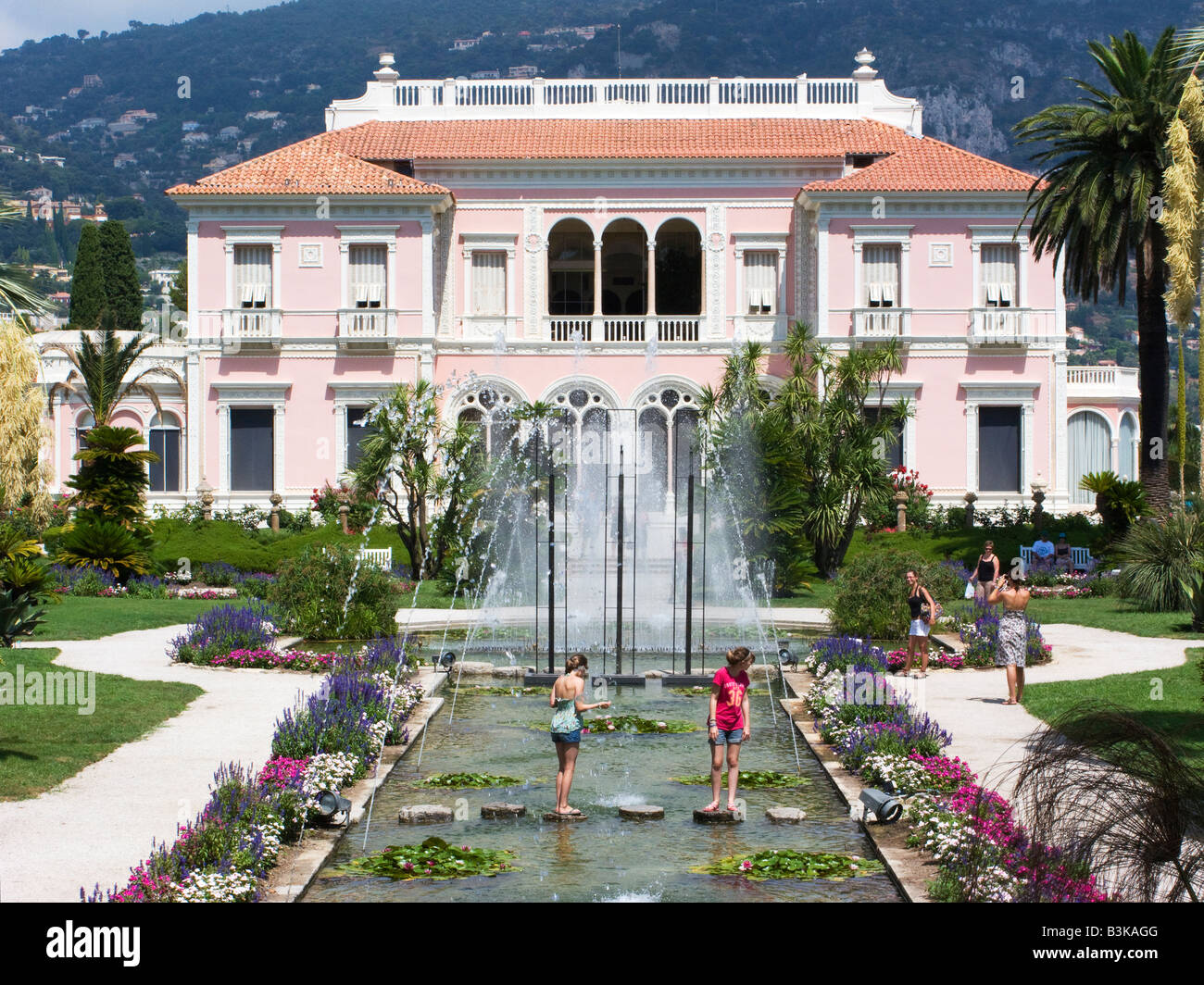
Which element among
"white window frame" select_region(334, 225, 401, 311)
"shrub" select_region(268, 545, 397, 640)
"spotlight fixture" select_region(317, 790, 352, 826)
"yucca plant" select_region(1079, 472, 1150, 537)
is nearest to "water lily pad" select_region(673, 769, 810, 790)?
"spotlight fixture" select_region(317, 790, 352, 826)

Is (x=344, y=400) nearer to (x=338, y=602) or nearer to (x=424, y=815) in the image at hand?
(x=338, y=602)

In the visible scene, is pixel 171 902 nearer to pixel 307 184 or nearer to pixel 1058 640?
pixel 1058 640

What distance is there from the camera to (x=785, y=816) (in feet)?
35.4

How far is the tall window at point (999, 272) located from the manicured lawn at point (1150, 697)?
2308 cm

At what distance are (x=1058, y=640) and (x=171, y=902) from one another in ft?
50.9

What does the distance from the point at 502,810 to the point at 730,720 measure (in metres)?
1.84

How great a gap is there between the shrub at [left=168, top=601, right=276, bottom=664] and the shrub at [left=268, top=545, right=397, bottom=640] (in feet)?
3.06

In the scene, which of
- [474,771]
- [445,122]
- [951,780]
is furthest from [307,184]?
[951,780]

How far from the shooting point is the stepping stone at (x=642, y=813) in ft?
35.4

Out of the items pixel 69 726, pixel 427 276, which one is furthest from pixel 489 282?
pixel 69 726

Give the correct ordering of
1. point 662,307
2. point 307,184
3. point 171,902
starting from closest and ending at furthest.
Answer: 1. point 171,902
2. point 307,184
3. point 662,307

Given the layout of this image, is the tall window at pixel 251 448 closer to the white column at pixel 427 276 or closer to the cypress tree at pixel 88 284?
the white column at pixel 427 276
